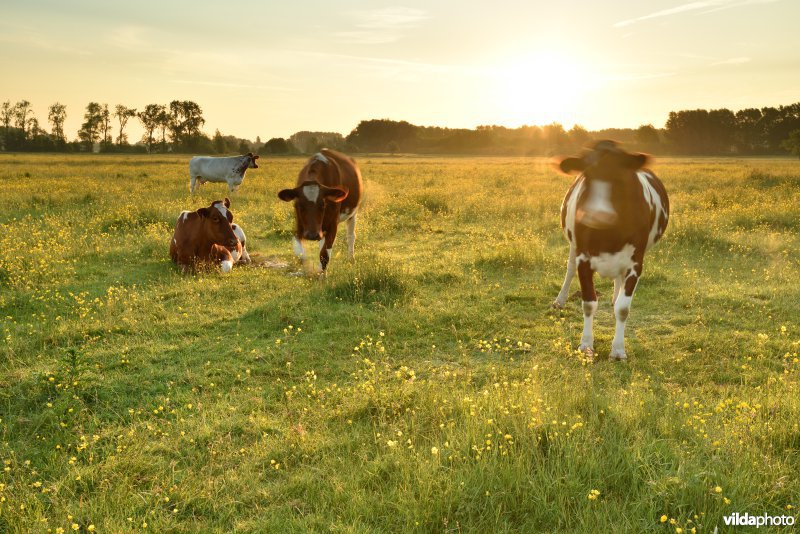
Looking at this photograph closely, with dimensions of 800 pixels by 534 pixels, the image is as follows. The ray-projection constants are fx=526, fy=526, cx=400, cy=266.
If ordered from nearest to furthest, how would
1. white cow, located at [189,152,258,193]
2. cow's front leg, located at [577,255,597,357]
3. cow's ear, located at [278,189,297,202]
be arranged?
cow's front leg, located at [577,255,597,357] < cow's ear, located at [278,189,297,202] < white cow, located at [189,152,258,193]

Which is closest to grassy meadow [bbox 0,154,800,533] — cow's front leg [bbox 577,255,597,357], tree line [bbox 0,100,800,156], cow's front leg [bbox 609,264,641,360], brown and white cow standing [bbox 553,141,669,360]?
cow's front leg [bbox 609,264,641,360]

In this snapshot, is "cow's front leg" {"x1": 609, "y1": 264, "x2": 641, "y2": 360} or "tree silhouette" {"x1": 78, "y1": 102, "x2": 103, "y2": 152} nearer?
"cow's front leg" {"x1": 609, "y1": 264, "x2": 641, "y2": 360}

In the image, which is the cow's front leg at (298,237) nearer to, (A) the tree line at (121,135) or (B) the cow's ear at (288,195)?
(B) the cow's ear at (288,195)

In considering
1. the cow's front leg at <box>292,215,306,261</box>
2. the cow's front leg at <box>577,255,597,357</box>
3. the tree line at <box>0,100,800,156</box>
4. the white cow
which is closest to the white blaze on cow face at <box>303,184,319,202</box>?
the cow's front leg at <box>292,215,306,261</box>

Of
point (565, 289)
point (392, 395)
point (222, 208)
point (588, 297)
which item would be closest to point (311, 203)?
point (222, 208)

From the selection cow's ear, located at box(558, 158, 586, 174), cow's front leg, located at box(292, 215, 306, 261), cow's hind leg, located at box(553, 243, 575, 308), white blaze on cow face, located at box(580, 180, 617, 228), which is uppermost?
cow's ear, located at box(558, 158, 586, 174)

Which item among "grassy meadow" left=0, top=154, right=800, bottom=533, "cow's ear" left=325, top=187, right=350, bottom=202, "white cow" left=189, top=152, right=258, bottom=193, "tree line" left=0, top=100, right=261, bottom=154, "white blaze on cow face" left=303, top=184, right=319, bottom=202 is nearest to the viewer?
"grassy meadow" left=0, top=154, right=800, bottom=533

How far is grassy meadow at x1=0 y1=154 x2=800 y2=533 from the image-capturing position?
11.1 feet

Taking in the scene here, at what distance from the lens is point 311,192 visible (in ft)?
29.3

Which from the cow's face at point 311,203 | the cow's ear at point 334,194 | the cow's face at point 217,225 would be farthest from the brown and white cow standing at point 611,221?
the cow's face at point 217,225

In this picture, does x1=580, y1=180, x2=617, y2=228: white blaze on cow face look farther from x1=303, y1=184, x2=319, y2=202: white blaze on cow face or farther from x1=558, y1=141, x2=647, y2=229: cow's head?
x1=303, y1=184, x2=319, y2=202: white blaze on cow face

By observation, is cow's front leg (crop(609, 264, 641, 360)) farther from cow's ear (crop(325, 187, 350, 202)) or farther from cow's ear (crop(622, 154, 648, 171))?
cow's ear (crop(325, 187, 350, 202))

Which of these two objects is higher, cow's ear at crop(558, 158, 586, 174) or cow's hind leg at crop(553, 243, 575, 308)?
cow's ear at crop(558, 158, 586, 174)

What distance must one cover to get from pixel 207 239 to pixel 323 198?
8.67 ft
